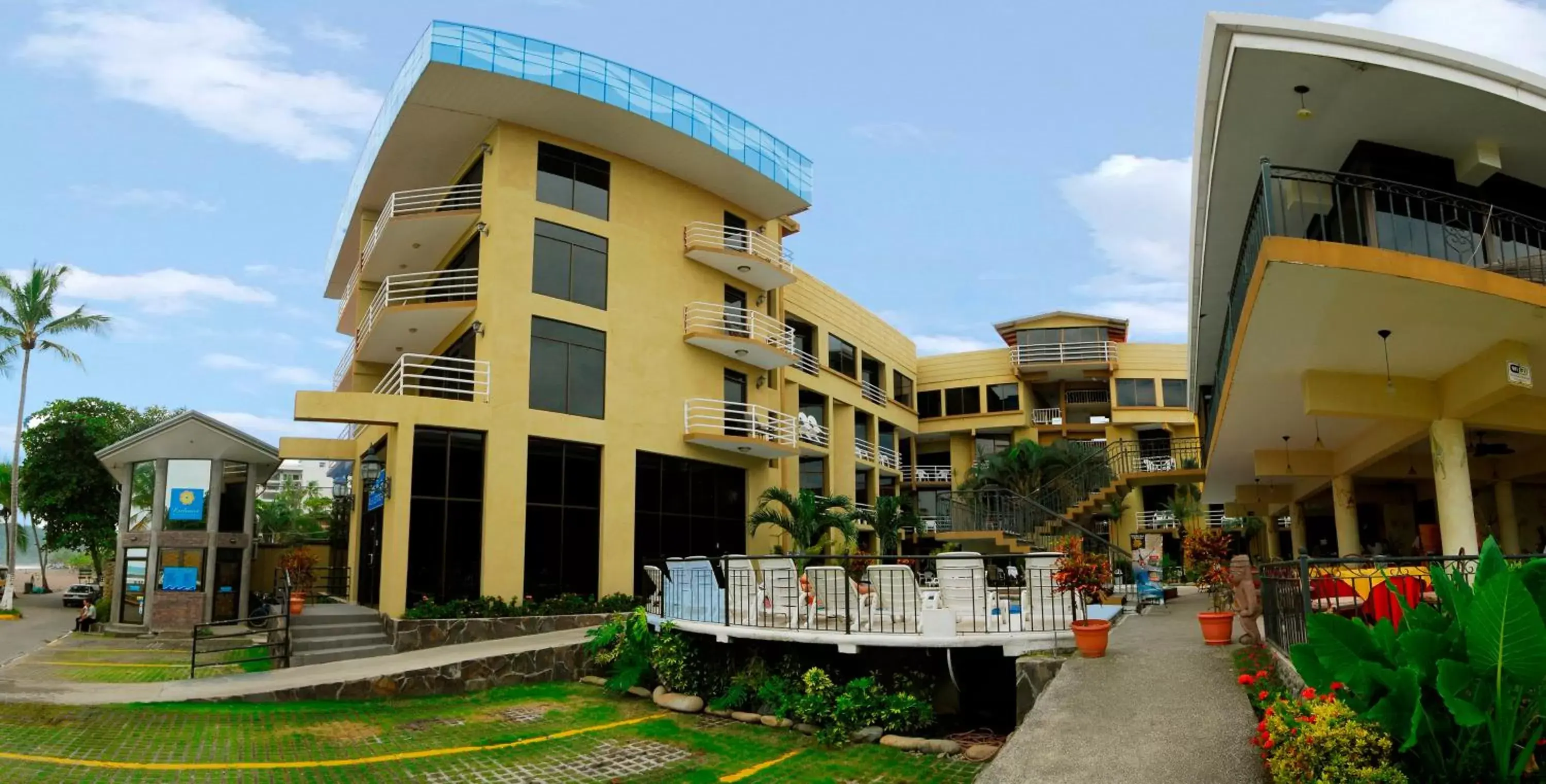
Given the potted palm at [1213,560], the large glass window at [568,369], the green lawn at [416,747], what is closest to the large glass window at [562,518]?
the large glass window at [568,369]

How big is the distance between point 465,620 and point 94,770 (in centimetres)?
876

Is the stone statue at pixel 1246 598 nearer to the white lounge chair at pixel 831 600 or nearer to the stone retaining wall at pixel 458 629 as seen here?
the white lounge chair at pixel 831 600

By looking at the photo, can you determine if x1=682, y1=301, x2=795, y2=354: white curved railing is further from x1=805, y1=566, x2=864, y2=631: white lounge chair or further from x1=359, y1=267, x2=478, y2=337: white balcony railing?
x1=805, y1=566, x2=864, y2=631: white lounge chair

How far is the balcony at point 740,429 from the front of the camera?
23406 millimetres

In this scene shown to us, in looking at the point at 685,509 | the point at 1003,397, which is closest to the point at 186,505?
the point at 685,509

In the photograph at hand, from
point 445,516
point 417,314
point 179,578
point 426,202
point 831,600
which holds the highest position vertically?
point 426,202

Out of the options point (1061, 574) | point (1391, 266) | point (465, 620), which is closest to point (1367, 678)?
point (1391, 266)

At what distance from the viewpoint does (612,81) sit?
20516mm

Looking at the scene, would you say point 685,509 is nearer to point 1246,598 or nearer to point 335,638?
point 335,638

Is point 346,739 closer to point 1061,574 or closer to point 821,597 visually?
point 821,597

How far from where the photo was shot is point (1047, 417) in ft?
145

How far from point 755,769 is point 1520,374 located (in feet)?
28.5

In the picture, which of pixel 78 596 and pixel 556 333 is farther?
pixel 78 596

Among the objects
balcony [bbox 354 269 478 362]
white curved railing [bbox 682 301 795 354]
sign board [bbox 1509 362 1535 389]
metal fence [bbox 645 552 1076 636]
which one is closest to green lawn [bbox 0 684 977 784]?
metal fence [bbox 645 552 1076 636]
